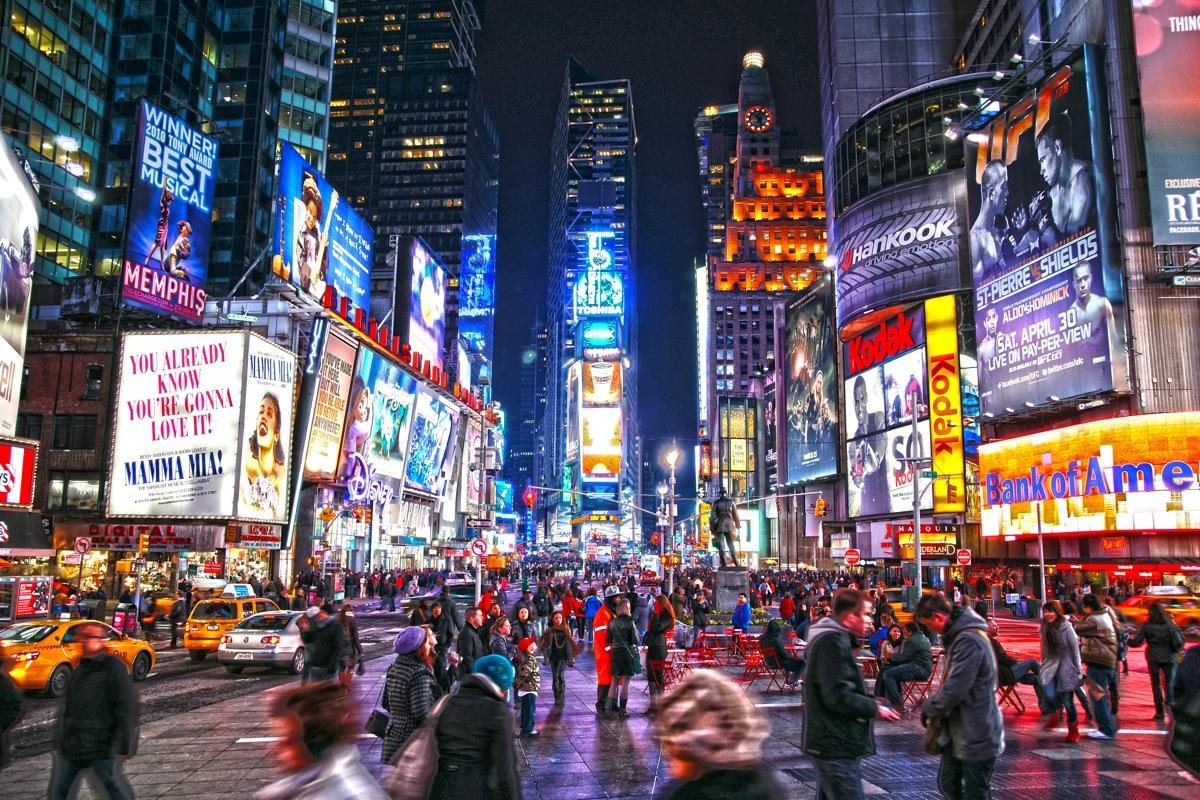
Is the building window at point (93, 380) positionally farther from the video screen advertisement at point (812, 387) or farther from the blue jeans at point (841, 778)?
the video screen advertisement at point (812, 387)

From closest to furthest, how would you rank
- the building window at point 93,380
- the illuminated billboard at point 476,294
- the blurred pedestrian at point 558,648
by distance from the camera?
the blurred pedestrian at point 558,648, the building window at point 93,380, the illuminated billboard at point 476,294

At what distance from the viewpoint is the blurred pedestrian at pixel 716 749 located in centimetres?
327

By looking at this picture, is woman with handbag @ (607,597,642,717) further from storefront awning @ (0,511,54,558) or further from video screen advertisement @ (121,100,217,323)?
video screen advertisement @ (121,100,217,323)

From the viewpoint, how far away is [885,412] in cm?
6600

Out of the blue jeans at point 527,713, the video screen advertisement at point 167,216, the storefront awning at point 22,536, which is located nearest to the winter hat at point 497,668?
the blue jeans at point 527,713

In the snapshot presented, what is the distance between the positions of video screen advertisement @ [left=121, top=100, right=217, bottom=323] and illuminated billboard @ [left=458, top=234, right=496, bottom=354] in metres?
103

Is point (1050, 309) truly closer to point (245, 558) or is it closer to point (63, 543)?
point (245, 558)

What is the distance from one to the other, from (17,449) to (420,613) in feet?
69.9

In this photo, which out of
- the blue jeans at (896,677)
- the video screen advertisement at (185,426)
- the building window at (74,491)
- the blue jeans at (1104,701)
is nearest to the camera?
the blue jeans at (1104,701)

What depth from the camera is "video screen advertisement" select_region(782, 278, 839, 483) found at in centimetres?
7844

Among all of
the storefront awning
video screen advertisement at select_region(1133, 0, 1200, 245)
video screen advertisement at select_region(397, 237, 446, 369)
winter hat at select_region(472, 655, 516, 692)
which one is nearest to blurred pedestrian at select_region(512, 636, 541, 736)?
winter hat at select_region(472, 655, 516, 692)

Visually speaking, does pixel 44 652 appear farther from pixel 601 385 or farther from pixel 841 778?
pixel 601 385

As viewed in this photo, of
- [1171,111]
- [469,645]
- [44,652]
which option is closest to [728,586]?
[469,645]

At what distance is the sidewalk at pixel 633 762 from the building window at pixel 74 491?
33295 millimetres
